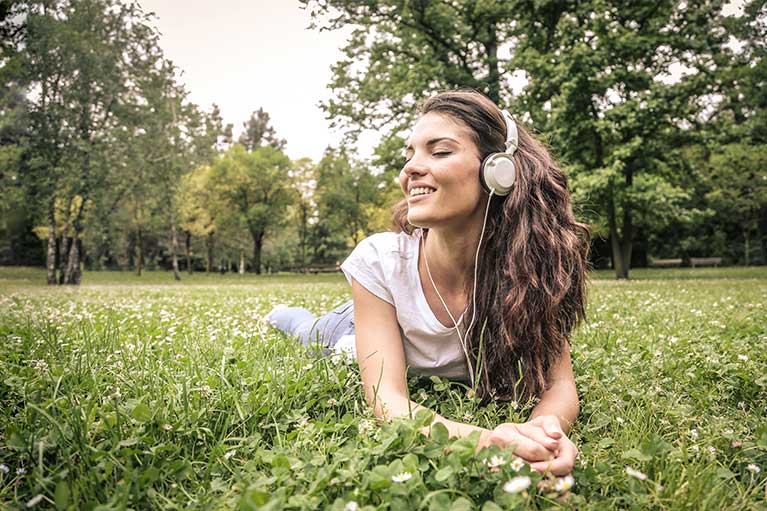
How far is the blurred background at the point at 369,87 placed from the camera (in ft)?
11.7

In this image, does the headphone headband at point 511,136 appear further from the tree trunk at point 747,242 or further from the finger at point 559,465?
the tree trunk at point 747,242

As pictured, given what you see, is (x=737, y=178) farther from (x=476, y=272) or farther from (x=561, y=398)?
(x=561, y=398)

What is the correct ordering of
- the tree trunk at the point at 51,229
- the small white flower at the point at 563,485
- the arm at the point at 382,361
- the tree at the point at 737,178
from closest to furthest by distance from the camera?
the small white flower at the point at 563,485
the arm at the point at 382,361
the tree trunk at the point at 51,229
the tree at the point at 737,178

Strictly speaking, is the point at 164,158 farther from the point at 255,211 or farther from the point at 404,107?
the point at 255,211

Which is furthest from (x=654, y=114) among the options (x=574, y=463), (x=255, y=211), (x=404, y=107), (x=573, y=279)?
(x=255, y=211)

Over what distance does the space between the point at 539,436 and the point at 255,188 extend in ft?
140

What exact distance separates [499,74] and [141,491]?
2050 centimetres

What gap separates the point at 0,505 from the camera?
4.74 ft

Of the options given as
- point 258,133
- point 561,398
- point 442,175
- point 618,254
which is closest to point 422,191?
point 442,175

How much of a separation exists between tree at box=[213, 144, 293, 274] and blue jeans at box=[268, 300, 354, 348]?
37.8 m

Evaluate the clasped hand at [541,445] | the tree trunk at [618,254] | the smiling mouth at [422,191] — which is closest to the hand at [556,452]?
the clasped hand at [541,445]

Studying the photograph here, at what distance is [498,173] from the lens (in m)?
2.53

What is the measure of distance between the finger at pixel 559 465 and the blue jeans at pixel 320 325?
1.93 meters

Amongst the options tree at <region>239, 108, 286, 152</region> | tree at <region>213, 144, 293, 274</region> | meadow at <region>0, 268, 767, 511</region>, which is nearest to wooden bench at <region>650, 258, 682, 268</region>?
tree at <region>213, 144, 293, 274</region>
